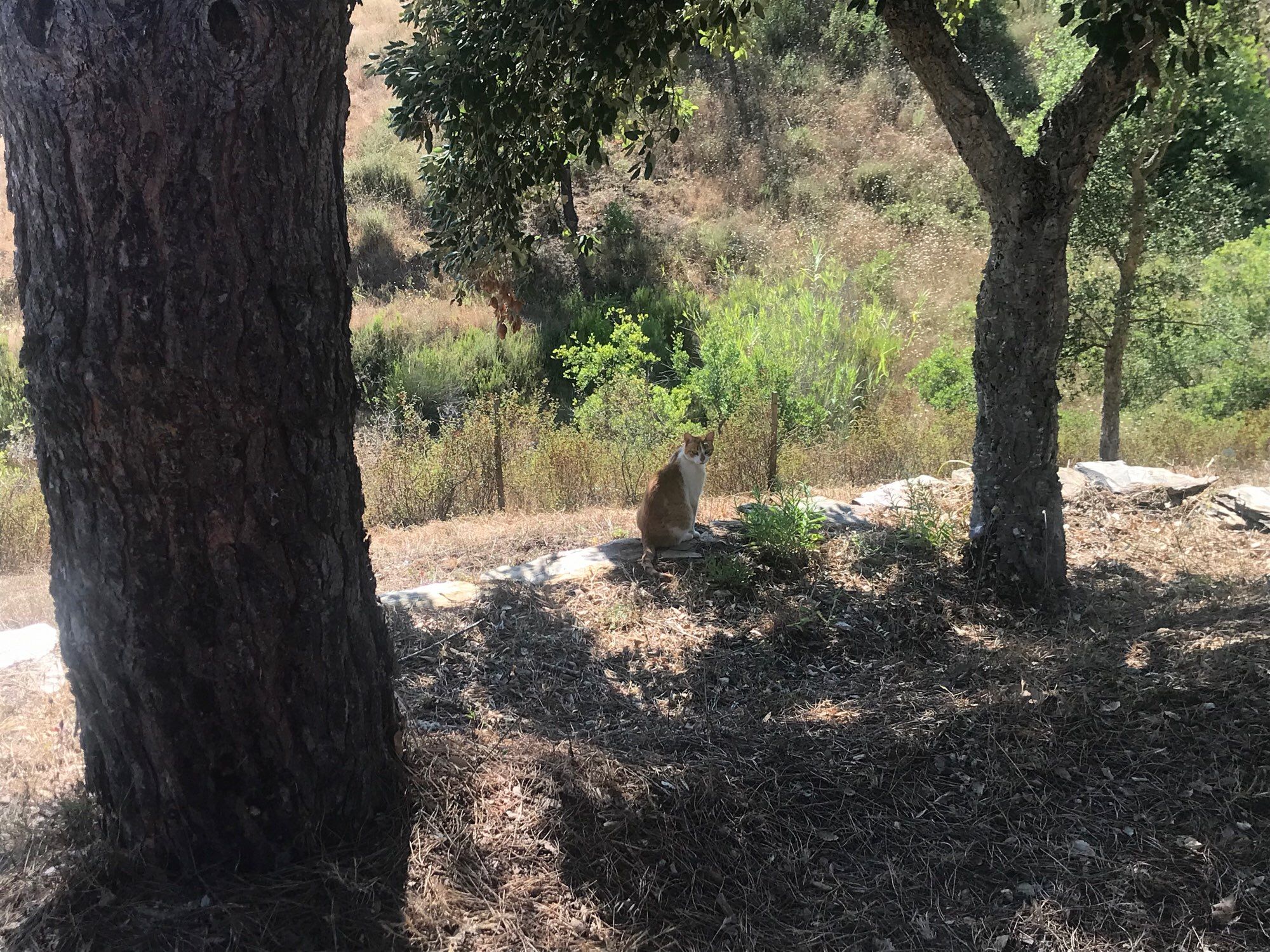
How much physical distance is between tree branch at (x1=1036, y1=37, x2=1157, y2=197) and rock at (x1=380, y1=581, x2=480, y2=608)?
3.85 metres

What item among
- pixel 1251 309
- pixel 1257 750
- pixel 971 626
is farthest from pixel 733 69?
pixel 1257 750

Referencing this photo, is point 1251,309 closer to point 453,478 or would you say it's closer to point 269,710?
point 453,478

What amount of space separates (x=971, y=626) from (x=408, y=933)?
3449 millimetres

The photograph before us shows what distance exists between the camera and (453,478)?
845 cm

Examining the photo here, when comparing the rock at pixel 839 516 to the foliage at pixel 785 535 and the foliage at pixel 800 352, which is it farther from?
the foliage at pixel 800 352

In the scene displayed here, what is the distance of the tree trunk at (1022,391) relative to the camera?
4.40 metres

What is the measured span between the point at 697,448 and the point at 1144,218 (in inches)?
202

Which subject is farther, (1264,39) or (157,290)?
(1264,39)

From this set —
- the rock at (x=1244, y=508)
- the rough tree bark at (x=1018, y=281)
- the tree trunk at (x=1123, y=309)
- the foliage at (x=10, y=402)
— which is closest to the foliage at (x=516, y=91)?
the rough tree bark at (x=1018, y=281)

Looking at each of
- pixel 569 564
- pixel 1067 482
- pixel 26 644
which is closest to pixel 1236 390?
pixel 1067 482

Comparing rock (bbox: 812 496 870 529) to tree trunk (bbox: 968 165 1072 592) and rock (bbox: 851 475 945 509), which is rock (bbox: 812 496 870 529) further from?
tree trunk (bbox: 968 165 1072 592)

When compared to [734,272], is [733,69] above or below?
above

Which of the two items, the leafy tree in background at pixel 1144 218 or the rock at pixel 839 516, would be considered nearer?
the rock at pixel 839 516

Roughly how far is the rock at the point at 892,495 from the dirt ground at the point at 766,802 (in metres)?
2.06
